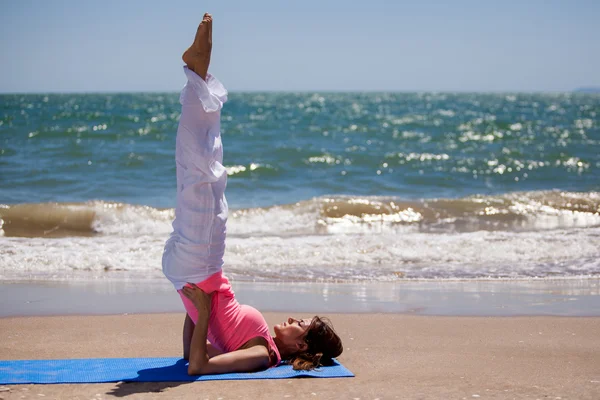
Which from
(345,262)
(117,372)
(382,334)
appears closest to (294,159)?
(345,262)

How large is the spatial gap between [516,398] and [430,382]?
522 millimetres

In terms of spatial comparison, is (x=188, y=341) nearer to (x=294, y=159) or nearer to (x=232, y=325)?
(x=232, y=325)

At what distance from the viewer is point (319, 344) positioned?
491 cm

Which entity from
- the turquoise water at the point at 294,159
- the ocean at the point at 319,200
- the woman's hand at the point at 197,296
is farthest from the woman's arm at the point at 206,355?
the turquoise water at the point at 294,159

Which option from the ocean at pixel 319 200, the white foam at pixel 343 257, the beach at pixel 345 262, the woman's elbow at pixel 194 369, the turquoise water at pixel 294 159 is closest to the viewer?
the woman's elbow at pixel 194 369

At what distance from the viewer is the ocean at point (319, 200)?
9.47m

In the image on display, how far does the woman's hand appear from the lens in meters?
4.60

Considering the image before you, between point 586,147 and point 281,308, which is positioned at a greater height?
point 586,147

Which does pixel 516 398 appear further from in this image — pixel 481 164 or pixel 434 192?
pixel 481 164

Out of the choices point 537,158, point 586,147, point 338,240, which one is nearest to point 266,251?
point 338,240

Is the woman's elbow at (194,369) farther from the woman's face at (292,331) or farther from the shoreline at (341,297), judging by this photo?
the shoreline at (341,297)

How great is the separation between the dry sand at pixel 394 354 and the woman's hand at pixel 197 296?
45 centimetres

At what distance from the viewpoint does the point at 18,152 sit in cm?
2150

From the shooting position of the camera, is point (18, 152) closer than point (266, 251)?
No
